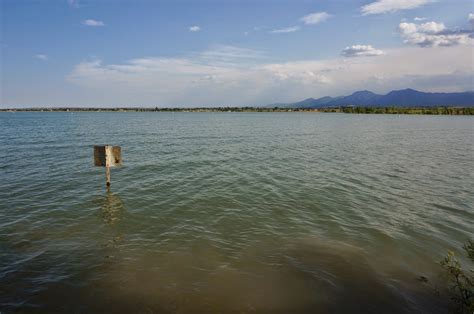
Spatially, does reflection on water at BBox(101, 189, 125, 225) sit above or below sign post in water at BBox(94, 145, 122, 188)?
below

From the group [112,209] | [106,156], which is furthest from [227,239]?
[106,156]

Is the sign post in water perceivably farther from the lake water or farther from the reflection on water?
the reflection on water

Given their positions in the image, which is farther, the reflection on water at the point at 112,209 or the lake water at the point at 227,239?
the reflection on water at the point at 112,209

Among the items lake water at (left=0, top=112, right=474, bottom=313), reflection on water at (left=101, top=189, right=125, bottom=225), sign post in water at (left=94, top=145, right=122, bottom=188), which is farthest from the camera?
sign post in water at (left=94, top=145, right=122, bottom=188)

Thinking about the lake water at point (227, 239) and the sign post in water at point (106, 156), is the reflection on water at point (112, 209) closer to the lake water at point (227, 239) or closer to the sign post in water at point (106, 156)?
the lake water at point (227, 239)

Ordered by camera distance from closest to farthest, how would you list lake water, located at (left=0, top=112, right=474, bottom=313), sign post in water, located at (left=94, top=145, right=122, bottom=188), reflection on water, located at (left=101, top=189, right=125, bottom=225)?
lake water, located at (left=0, top=112, right=474, bottom=313)
reflection on water, located at (left=101, top=189, right=125, bottom=225)
sign post in water, located at (left=94, top=145, right=122, bottom=188)

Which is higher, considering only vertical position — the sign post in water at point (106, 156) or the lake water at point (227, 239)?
the sign post in water at point (106, 156)

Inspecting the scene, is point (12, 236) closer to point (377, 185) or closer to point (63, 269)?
point (63, 269)

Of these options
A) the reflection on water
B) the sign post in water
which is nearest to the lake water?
the reflection on water

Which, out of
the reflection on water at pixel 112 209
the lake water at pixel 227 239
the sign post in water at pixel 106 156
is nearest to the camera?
the lake water at pixel 227 239

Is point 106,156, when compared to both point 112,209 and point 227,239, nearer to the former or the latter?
point 112,209

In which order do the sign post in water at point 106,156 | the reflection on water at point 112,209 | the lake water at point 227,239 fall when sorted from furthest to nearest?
the sign post in water at point 106,156, the reflection on water at point 112,209, the lake water at point 227,239

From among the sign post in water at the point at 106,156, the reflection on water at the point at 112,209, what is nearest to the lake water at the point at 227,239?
the reflection on water at the point at 112,209

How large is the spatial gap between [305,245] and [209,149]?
32190mm
